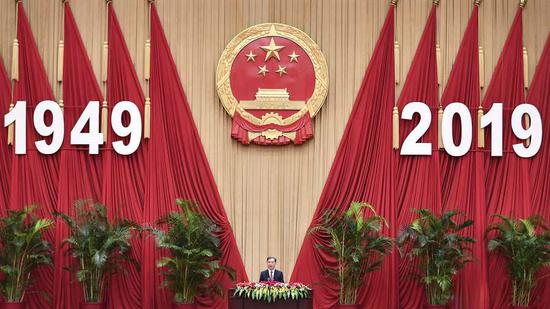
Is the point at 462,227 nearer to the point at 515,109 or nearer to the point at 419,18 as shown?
the point at 515,109

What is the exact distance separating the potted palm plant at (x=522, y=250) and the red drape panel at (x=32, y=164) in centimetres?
727

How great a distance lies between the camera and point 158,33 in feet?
49.4

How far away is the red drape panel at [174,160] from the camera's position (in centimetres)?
1469

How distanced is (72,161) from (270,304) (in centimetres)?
471

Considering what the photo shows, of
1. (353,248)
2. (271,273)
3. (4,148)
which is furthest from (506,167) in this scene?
(4,148)

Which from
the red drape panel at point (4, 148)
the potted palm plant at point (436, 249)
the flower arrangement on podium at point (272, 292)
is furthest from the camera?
the red drape panel at point (4, 148)

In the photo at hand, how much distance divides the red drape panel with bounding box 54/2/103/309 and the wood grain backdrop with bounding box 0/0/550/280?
212 millimetres

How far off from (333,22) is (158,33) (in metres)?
3.00

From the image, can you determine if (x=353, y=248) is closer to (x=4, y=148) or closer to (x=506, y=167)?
(x=506, y=167)

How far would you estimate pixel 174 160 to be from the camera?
48.8 feet

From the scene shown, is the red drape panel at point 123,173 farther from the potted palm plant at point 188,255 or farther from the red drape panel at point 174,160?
the potted palm plant at point 188,255

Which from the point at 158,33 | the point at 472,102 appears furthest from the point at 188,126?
the point at 472,102

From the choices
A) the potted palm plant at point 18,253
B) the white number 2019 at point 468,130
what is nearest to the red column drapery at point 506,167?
the white number 2019 at point 468,130

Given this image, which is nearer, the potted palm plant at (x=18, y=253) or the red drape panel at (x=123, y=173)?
the potted palm plant at (x=18, y=253)
